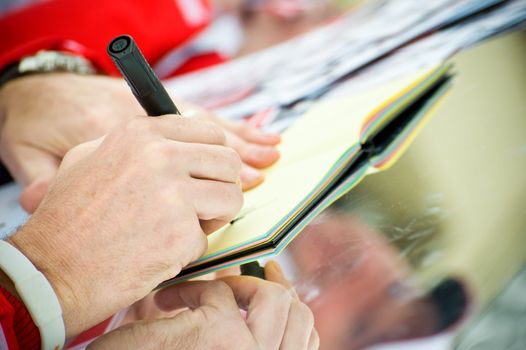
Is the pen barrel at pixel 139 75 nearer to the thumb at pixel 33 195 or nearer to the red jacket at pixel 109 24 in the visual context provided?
the thumb at pixel 33 195

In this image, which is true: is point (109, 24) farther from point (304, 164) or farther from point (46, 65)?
point (304, 164)

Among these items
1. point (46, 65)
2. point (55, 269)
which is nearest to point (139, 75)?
point (55, 269)

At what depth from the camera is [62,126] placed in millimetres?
623

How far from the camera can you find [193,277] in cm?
39

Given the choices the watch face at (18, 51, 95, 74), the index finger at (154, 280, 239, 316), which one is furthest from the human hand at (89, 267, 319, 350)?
the watch face at (18, 51, 95, 74)

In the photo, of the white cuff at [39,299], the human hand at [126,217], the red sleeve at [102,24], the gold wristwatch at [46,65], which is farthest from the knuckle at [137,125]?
the red sleeve at [102,24]

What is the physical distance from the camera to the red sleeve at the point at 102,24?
0.95 metres

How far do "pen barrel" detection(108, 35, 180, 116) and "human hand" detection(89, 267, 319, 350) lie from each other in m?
0.12

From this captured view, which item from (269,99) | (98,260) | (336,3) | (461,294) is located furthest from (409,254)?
(336,3)

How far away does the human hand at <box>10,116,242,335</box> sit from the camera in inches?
14.2

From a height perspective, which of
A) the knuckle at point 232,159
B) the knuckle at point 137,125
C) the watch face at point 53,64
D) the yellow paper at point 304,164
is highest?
the watch face at point 53,64

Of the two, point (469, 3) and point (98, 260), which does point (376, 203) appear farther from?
point (469, 3)

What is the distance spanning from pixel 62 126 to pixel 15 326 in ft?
1.03

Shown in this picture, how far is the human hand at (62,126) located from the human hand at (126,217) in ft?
0.48
